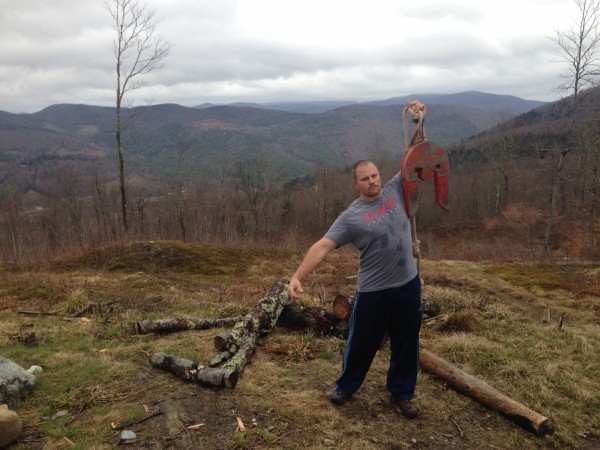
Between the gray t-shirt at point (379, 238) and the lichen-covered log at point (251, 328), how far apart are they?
2.03 meters

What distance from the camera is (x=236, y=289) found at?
36.2ft

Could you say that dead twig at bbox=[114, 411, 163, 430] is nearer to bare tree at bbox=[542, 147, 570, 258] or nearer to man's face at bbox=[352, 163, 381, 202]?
man's face at bbox=[352, 163, 381, 202]

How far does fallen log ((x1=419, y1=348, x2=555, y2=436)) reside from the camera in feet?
13.0

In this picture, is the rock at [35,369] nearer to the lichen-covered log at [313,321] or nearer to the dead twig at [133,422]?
the dead twig at [133,422]

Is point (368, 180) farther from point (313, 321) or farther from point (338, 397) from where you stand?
point (313, 321)

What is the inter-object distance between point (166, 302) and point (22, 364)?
3.53m

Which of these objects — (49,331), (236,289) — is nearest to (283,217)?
(236,289)

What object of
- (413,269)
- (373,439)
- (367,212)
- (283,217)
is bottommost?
(283,217)

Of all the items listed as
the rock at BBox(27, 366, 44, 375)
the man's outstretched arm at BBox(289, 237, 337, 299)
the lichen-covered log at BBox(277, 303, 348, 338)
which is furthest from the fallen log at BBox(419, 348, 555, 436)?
the rock at BBox(27, 366, 44, 375)

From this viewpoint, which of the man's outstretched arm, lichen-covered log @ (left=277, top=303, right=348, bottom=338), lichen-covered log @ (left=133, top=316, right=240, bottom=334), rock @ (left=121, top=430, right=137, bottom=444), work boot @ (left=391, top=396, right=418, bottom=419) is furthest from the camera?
lichen-covered log @ (left=133, top=316, right=240, bottom=334)

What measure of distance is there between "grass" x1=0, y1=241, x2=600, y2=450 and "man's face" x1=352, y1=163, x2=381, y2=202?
2.20m

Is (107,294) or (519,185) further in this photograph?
(519,185)

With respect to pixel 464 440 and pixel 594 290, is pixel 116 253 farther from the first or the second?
pixel 594 290

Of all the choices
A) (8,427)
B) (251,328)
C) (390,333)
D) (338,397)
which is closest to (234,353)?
(251,328)
